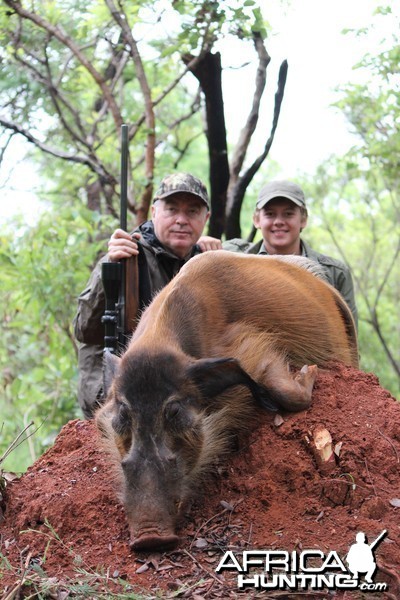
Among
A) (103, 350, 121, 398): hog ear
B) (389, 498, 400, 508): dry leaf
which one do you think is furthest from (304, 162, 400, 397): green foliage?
(389, 498, 400, 508): dry leaf

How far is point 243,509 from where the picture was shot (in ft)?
12.7

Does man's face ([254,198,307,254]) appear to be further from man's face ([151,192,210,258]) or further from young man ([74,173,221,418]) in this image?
man's face ([151,192,210,258])

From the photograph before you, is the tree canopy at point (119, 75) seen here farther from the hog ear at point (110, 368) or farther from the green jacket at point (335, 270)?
the hog ear at point (110, 368)

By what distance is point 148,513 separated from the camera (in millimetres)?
3623

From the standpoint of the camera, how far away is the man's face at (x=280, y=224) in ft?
23.4

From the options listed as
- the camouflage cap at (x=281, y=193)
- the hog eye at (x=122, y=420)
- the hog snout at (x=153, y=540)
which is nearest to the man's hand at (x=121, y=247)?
the camouflage cap at (x=281, y=193)

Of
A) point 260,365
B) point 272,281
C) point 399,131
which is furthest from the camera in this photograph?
point 399,131

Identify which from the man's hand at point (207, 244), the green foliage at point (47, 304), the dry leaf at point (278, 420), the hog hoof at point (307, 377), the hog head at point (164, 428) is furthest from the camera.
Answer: the green foliage at point (47, 304)

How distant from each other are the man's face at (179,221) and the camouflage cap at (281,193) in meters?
0.90

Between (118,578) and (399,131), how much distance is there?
7702mm

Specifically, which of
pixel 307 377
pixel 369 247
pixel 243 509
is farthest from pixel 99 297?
pixel 369 247

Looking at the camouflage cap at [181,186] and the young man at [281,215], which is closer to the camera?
the camouflage cap at [181,186]

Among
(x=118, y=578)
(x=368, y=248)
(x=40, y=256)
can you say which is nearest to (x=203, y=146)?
(x=368, y=248)

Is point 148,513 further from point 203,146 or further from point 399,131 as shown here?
point 203,146
